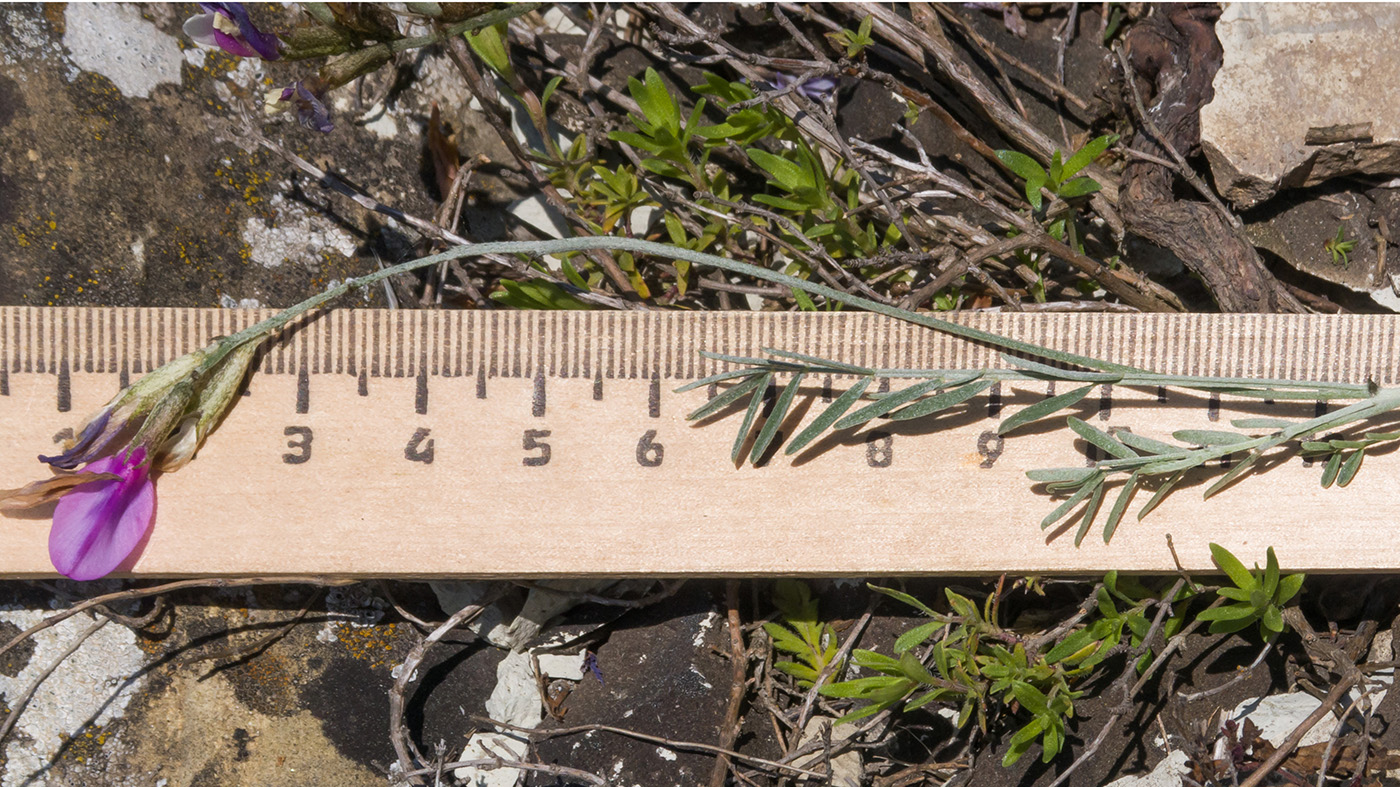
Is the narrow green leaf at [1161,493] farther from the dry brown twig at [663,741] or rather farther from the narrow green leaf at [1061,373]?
the dry brown twig at [663,741]

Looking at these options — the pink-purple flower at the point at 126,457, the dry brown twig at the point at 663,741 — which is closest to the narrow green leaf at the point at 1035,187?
the dry brown twig at the point at 663,741

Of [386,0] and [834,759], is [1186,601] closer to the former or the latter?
[834,759]

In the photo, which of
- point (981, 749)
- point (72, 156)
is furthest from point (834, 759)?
point (72, 156)

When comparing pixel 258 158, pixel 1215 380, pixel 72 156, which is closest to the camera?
pixel 1215 380

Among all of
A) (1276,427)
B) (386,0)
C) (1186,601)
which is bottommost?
(1186,601)

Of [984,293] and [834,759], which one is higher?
[984,293]

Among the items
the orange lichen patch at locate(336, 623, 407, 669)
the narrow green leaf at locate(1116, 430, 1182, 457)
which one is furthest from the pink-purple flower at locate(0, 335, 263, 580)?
the narrow green leaf at locate(1116, 430, 1182, 457)
